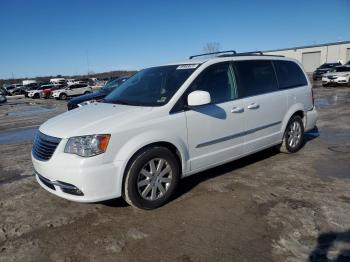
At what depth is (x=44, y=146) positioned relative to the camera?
13.5 feet

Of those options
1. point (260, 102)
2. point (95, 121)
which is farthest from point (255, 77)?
point (95, 121)

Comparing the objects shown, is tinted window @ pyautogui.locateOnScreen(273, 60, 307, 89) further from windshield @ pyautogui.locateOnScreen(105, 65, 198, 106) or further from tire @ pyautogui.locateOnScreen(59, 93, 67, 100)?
tire @ pyautogui.locateOnScreen(59, 93, 67, 100)

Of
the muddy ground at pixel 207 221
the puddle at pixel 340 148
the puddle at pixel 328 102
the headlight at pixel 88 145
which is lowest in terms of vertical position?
the puddle at pixel 328 102

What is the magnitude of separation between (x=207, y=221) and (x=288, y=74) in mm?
3602

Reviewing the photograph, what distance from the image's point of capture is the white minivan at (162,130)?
3.81 meters

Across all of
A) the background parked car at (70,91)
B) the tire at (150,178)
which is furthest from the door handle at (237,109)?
the background parked car at (70,91)

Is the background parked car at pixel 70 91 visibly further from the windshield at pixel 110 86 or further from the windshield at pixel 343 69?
the windshield at pixel 343 69

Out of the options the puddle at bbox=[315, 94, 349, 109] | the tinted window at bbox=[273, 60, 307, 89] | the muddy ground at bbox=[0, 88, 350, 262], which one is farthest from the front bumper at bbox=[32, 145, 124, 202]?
the puddle at bbox=[315, 94, 349, 109]

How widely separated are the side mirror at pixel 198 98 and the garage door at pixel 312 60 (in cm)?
5758

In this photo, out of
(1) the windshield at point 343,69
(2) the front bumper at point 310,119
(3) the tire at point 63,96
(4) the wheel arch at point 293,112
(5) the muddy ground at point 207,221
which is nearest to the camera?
(5) the muddy ground at point 207,221

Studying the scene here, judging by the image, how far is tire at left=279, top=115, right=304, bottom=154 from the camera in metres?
6.29

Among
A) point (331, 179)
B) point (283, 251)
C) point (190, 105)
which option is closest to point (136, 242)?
point (283, 251)

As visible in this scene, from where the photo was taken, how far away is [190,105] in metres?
4.36

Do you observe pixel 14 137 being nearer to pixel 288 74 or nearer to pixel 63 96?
pixel 288 74
